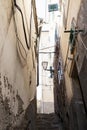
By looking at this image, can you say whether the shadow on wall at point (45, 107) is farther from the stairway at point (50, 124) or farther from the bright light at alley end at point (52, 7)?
the stairway at point (50, 124)

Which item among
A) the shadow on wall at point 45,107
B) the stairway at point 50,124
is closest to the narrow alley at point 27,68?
the stairway at point 50,124

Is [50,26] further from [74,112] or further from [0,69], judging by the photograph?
[0,69]

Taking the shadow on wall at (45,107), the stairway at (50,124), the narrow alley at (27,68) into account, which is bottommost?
the shadow on wall at (45,107)

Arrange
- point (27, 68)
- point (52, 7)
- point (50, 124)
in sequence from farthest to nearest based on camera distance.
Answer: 1. point (52, 7)
2. point (50, 124)
3. point (27, 68)

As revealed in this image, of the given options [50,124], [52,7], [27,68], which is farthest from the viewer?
[52,7]

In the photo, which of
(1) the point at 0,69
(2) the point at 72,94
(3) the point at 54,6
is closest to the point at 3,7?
(1) the point at 0,69

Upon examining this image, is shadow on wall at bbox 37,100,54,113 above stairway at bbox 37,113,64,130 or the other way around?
the other way around

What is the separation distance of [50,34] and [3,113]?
37.3 ft

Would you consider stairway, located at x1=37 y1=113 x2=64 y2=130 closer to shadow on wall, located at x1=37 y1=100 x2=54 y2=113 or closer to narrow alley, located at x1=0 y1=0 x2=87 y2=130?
narrow alley, located at x1=0 y1=0 x2=87 y2=130

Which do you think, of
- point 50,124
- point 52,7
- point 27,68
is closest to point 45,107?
point 52,7

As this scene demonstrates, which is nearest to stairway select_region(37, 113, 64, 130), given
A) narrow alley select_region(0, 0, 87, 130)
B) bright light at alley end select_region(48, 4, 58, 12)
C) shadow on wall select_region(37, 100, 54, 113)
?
narrow alley select_region(0, 0, 87, 130)

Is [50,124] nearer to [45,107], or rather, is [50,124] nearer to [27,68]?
[27,68]

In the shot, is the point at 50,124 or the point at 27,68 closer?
the point at 27,68

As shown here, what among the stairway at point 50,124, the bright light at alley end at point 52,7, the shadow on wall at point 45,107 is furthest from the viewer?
the shadow on wall at point 45,107
